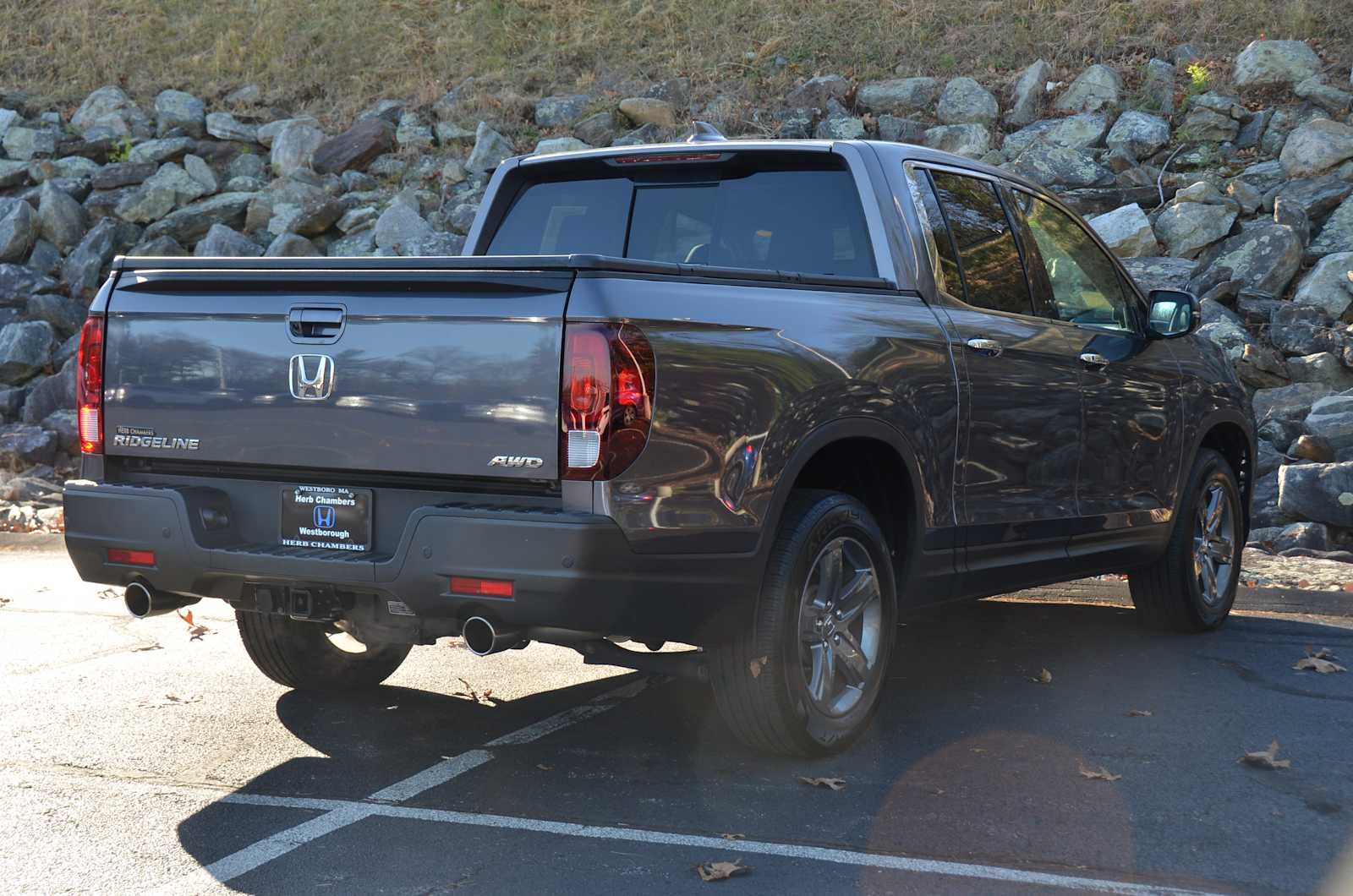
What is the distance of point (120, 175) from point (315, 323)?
17.3 meters

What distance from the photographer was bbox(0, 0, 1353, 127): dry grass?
63.8 feet

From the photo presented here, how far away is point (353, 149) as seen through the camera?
2048 centimetres

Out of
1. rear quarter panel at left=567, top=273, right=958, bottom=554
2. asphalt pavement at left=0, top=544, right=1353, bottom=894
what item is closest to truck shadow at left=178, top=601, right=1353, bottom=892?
asphalt pavement at left=0, top=544, right=1353, bottom=894

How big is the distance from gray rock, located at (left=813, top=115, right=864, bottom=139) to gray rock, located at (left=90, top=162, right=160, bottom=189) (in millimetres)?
9023

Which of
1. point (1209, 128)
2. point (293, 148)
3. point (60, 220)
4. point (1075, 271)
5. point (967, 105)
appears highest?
point (967, 105)

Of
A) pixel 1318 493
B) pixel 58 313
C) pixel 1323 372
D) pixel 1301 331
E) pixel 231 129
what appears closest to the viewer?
pixel 1318 493

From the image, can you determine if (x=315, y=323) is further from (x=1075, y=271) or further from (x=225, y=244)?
(x=225, y=244)

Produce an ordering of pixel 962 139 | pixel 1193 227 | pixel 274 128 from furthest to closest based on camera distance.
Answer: pixel 274 128 → pixel 962 139 → pixel 1193 227

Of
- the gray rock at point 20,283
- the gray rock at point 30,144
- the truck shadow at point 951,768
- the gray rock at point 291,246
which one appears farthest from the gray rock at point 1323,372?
the gray rock at point 30,144

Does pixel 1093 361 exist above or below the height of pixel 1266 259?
below

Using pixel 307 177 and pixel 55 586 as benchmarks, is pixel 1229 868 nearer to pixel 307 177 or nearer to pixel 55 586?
pixel 55 586

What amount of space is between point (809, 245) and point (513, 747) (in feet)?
7.12

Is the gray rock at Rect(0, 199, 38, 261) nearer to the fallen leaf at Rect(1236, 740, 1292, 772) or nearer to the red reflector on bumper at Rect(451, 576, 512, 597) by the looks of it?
the red reflector on bumper at Rect(451, 576, 512, 597)

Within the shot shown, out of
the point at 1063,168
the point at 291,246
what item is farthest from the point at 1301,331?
the point at 291,246
